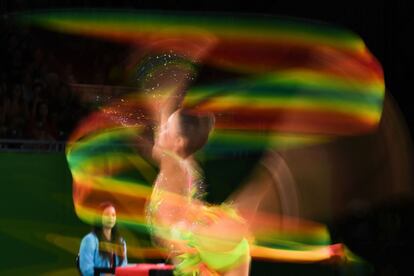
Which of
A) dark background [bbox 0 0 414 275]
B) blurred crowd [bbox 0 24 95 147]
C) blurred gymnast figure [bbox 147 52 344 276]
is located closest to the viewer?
blurred gymnast figure [bbox 147 52 344 276]

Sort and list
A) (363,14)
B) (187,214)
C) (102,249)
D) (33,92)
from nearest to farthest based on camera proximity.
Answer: (187,214)
(102,249)
(33,92)
(363,14)

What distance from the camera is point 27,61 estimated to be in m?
4.39

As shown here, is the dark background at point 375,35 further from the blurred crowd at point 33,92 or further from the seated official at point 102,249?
the seated official at point 102,249

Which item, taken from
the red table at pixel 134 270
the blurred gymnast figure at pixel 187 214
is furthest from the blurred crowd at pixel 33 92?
the blurred gymnast figure at pixel 187 214

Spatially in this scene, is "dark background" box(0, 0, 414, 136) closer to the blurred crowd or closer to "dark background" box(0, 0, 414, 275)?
"dark background" box(0, 0, 414, 275)

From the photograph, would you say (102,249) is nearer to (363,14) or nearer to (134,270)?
(134,270)

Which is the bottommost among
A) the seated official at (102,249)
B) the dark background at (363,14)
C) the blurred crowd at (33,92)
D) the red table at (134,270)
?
the red table at (134,270)

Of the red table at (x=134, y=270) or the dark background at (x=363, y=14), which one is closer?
the red table at (x=134, y=270)

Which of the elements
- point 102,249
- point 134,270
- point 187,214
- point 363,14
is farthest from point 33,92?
point 187,214

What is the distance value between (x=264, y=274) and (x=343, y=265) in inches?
18.7

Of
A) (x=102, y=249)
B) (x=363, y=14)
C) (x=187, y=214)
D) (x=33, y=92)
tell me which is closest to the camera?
(x=187, y=214)

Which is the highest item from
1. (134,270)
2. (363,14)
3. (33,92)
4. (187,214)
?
(363,14)

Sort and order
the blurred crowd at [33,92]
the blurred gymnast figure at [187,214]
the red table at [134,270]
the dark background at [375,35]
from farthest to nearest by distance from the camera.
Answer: the dark background at [375,35], the blurred crowd at [33,92], the red table at [134,270], the blurred gymnast figure at [187,214]

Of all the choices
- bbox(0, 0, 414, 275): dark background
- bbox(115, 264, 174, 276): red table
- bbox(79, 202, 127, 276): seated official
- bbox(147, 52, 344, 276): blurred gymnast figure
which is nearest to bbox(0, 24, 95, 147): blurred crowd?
bbox(0, 0, 414, 275): dark background
